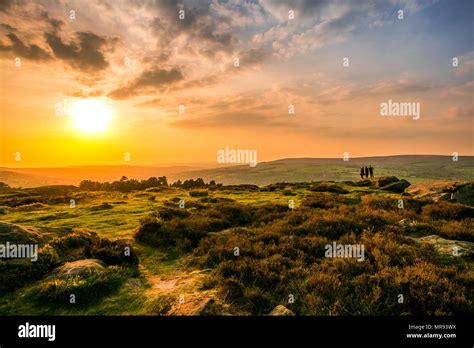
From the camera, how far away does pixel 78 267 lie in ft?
29.2

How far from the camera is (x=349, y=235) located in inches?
480

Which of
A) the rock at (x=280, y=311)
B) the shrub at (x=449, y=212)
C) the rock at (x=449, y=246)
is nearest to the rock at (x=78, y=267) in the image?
the rock at (x=280, y=311)

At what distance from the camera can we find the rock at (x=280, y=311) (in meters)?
6.53

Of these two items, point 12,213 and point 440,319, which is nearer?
point 440,319

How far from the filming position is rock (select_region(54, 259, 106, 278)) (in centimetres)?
859

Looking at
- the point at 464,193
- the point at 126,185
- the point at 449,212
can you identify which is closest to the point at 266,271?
the point at 449,212

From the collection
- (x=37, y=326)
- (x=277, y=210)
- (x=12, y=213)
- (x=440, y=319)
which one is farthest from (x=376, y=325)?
(x=12, y=213)

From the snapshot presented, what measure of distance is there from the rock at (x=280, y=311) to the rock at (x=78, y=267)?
19.3 feet

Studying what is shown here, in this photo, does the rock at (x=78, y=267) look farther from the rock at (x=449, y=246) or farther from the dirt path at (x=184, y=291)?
the rock at (x=449, y=246)

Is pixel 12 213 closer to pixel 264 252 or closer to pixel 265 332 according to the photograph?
pixel 264 252

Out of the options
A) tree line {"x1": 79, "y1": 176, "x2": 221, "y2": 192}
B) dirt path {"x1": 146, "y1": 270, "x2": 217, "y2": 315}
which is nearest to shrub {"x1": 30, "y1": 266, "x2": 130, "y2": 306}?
dirt path {"x1": 146, "y1": 270, "x2": 217, "y2": 315}

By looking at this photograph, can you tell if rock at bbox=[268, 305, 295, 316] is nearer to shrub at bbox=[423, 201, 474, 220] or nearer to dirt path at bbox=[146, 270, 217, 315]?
dirt path at bbox=[146, 270, 217, 315]

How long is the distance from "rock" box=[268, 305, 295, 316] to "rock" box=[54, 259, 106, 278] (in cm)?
588

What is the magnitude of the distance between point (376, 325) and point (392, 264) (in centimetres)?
295
